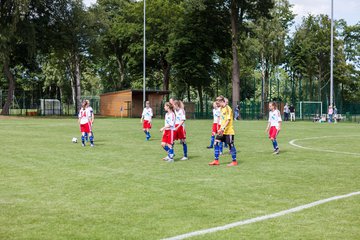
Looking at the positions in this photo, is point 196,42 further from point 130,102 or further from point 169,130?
point 169,130

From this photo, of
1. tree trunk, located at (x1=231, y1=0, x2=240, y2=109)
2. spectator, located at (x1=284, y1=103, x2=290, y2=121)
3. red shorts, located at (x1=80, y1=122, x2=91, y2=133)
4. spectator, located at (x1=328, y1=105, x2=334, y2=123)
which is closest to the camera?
red shorts, located at (x1=80, y1=122, x2=91, y2=133)

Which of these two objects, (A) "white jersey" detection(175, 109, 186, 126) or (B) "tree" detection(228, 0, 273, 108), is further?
(B) "tree" detection(228, 0, 273, 108)

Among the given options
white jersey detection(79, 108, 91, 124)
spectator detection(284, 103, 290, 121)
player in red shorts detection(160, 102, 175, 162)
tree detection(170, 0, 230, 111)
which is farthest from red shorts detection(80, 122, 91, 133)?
tree detection(170, 0, 230, 111)

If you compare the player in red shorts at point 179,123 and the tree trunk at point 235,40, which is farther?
the tree trunk at point 235,40

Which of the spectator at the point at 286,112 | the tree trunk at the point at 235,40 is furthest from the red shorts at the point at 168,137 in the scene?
the tree trunk at the point at 235,40

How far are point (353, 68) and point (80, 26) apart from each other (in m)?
51.5

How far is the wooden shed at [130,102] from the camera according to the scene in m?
57.2

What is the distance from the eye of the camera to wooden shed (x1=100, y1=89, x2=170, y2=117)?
5722 cm

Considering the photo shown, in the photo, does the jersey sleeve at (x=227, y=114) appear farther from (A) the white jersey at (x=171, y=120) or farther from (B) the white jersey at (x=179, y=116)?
(B) the white jersey at (x=179, y=116)

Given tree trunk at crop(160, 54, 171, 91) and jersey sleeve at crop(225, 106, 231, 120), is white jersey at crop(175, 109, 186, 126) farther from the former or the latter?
tree trunk at crop(160, 54, 171, 91)

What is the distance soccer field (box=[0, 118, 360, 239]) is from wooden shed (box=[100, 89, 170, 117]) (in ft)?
136

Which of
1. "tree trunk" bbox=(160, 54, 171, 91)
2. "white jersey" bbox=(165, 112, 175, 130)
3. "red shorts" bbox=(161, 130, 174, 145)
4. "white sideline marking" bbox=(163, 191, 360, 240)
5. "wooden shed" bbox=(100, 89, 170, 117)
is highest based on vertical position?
"tree trunk" bbox=(160, 54, 171, 91)

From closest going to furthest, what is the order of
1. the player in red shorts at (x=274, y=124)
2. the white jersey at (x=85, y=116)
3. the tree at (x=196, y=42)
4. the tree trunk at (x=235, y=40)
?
1. the player in red shorts at (x=274, y=124)
2. the white jersey at (x=85, y=116)
3. the tree trunk at (x=235, y=40)
4. the tree at (x=196, y=42)

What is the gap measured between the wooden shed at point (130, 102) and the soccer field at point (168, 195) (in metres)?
41.5
